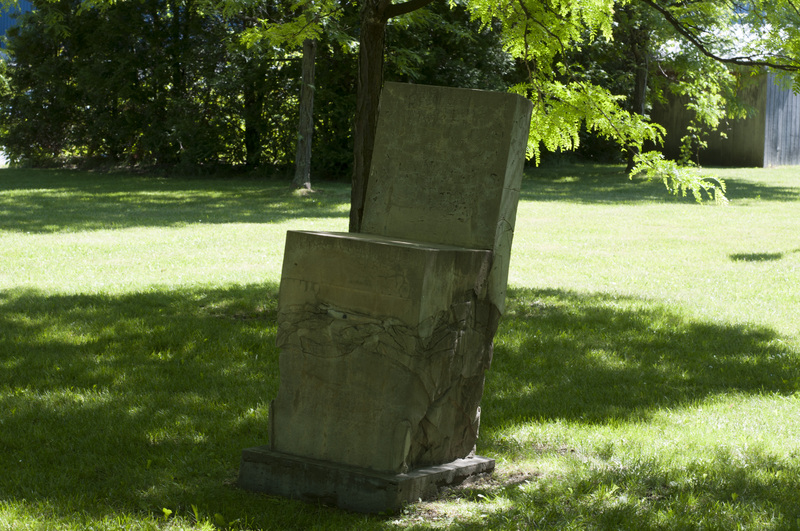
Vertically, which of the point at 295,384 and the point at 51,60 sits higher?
the point at 51,60

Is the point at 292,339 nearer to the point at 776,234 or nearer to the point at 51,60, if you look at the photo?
the point at 776,234

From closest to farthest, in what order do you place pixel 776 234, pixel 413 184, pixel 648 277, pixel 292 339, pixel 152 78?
pixel 292 339 < pixel 413 184 < pixel 648 277 < pixel 776 234 < pixel 152 78

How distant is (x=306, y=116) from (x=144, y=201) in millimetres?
4229

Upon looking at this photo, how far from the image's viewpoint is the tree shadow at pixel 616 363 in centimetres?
553

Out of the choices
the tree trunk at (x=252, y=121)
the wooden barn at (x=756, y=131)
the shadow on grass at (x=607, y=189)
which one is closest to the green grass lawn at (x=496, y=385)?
the shadow on grass at (x=607, y=189)

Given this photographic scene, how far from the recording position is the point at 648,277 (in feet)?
33.2

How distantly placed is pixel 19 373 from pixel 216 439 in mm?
2059

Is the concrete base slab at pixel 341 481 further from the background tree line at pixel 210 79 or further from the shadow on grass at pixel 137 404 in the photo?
the background tree line at pixel 210 79

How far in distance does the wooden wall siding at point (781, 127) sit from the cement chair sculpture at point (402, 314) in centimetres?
2506

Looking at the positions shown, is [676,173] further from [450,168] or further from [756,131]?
[756,131]

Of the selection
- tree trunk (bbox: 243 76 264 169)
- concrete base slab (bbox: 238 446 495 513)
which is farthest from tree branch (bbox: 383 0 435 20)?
tree trunk (bbox: 243 76 264 169)

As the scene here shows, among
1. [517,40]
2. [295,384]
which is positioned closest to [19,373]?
[295,384]

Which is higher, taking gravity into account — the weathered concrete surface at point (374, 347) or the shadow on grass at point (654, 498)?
the weathered concrete surface at point (374, 347)

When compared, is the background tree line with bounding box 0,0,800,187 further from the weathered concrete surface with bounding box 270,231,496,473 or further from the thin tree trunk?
the weathered concrete surface with bounding box 270,231,496,473
